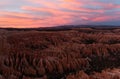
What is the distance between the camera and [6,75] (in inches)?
868

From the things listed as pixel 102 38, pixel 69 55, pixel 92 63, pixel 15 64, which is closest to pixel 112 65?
pixel 92 63

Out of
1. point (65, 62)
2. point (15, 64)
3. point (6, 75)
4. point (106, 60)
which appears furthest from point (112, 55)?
point (6, 75)

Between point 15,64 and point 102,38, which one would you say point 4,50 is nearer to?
point 15,64

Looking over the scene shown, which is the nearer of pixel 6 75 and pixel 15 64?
pixel 6 75

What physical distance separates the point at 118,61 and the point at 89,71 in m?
5.96

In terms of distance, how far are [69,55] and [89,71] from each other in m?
4.41

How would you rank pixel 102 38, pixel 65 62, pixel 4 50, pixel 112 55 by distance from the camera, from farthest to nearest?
1. pixel 102 38
2. pixel 112 55
3. pixel 4 50
4. pixel 65 62

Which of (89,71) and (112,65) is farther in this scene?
(112,65)

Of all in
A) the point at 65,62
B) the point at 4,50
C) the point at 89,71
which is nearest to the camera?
the point at 89,71

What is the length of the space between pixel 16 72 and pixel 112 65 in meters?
10.0

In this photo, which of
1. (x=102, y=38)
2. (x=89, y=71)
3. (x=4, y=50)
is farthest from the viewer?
(x=102, y=38)

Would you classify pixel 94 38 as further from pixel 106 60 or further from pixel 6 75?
pixel 6 75

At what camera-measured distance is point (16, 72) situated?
904 inches

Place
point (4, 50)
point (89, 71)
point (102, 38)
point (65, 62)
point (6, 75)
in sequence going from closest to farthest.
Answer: point (6, 75) → point (89, 71) → point (65, 62) → point (4, 50) → point (102, 38)
